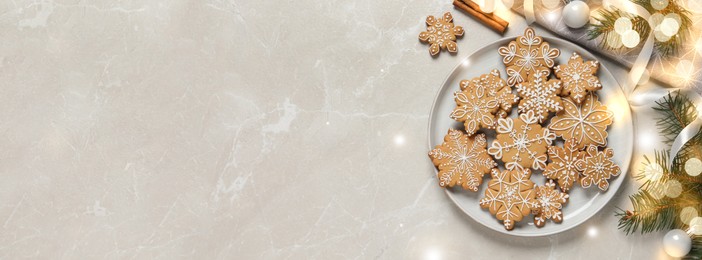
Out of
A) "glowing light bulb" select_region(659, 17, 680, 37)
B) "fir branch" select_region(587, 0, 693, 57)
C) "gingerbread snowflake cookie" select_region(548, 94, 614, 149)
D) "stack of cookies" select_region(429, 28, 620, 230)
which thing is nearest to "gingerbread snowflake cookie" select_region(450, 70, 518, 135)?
"stack of cookies" select_region(429, 28, 620, 230)

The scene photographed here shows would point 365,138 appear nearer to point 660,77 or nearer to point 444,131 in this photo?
point 444,131

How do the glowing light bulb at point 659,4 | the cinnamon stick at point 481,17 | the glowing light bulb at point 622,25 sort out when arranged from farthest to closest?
the cinnamon stick at point 481,17
the glowing light bulb at point 622,25
the glowing light bulb at point 659,4

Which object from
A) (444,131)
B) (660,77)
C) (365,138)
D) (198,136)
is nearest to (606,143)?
(660,77)

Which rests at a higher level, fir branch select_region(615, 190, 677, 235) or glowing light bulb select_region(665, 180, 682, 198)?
glowing light bulb select_region(665, 180, 682, 198)

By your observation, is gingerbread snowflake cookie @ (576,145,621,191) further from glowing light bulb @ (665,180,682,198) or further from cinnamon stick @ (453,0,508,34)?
cinnamon stick @ (453,0,508,34)

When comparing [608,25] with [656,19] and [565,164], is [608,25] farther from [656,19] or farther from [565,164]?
[565,164]

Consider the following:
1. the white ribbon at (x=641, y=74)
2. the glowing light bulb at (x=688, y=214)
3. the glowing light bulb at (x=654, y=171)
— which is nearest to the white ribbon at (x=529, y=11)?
the white ribbon at (x=641, y=74)

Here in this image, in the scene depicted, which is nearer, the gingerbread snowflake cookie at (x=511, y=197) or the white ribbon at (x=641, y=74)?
the white ribbon at (x=641, y=74)

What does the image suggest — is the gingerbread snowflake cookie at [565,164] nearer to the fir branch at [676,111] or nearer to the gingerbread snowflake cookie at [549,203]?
the gingerbread snowflake cookie at [549,203]
